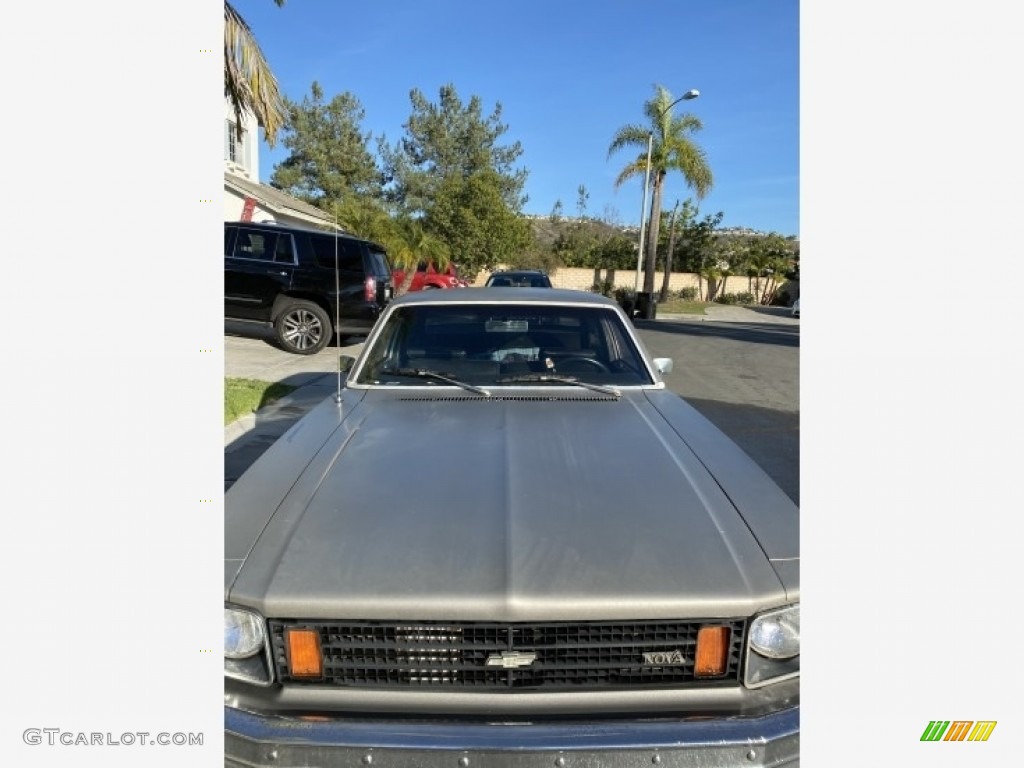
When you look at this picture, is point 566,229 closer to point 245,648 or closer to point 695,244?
point 695,244

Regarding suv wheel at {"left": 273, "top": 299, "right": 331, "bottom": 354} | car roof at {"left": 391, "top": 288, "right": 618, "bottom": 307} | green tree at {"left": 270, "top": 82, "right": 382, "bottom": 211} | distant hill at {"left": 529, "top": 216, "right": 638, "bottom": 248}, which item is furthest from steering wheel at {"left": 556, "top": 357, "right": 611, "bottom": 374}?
distant hill at {"left": 529, "top": 216, "right": 638, "bottom": 248}

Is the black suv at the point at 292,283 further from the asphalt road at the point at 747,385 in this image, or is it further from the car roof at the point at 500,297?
the car roof at the point at 500,297

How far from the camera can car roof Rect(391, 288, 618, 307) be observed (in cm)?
361

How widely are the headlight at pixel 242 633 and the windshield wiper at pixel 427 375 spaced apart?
1.50 m

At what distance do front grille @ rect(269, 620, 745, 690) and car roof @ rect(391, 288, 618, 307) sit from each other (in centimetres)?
216

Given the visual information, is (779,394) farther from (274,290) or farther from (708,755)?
(708,755)

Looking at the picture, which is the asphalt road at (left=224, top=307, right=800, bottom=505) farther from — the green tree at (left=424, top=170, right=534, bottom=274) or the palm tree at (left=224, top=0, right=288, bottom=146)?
the green tree at (left=424, top=170, right=534, bottom=274)

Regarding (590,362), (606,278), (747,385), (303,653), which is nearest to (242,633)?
(303,653)

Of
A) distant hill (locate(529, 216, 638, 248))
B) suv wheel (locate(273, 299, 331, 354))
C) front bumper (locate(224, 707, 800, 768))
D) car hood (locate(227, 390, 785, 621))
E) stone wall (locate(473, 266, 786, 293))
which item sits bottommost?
front bumper (locate(224, 707, 800, 768))

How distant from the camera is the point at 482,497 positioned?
198 centimetres

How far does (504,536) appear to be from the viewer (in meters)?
1.78

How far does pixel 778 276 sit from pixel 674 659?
43087 millimetres

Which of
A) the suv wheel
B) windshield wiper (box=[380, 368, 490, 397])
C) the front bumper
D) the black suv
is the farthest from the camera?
the suv wheel

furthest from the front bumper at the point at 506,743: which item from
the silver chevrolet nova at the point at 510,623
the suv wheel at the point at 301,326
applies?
the suv wheel at the point at 301,326
